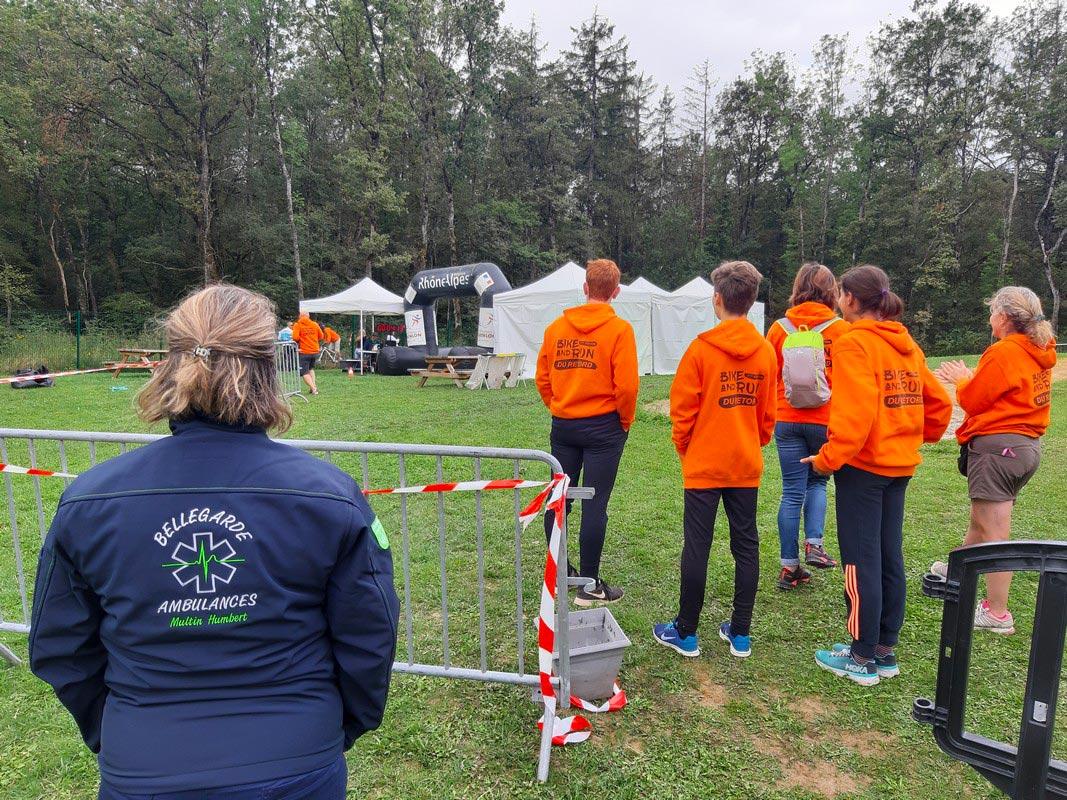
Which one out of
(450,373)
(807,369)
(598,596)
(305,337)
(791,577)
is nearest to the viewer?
(807,369)

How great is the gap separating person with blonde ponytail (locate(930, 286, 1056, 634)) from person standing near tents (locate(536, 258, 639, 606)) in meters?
1.79

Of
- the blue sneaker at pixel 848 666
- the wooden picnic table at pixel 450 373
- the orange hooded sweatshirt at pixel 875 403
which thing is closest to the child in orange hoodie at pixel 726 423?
the orange hooded sweatshirt at pixel 875 403

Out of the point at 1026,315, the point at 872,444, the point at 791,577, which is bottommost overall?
the point at 791,577

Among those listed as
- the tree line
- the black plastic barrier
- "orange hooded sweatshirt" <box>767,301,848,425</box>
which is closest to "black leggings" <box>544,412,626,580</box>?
"orange hooded sweatshirt" <box>767,301,848,425</box>

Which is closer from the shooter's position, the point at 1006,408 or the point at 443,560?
the point at 443,560

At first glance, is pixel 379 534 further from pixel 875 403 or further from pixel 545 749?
pixel 875 403

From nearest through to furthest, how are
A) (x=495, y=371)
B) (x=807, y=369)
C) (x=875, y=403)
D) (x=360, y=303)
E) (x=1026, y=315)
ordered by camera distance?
1. (x=875, y=403)
2. (x=1026, y=315)
3. (x=807, y=369)
4. (x=495, y=371)
5. (x=360, y=303)

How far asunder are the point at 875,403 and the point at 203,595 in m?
2.63

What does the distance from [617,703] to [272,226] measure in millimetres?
32132

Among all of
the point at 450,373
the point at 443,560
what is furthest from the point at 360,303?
the point at 443,560

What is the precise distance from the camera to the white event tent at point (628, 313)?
16609mm

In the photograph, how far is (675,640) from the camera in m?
3.18

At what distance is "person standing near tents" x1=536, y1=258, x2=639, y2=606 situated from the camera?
3.42 m

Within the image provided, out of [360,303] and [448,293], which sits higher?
[448,293]
